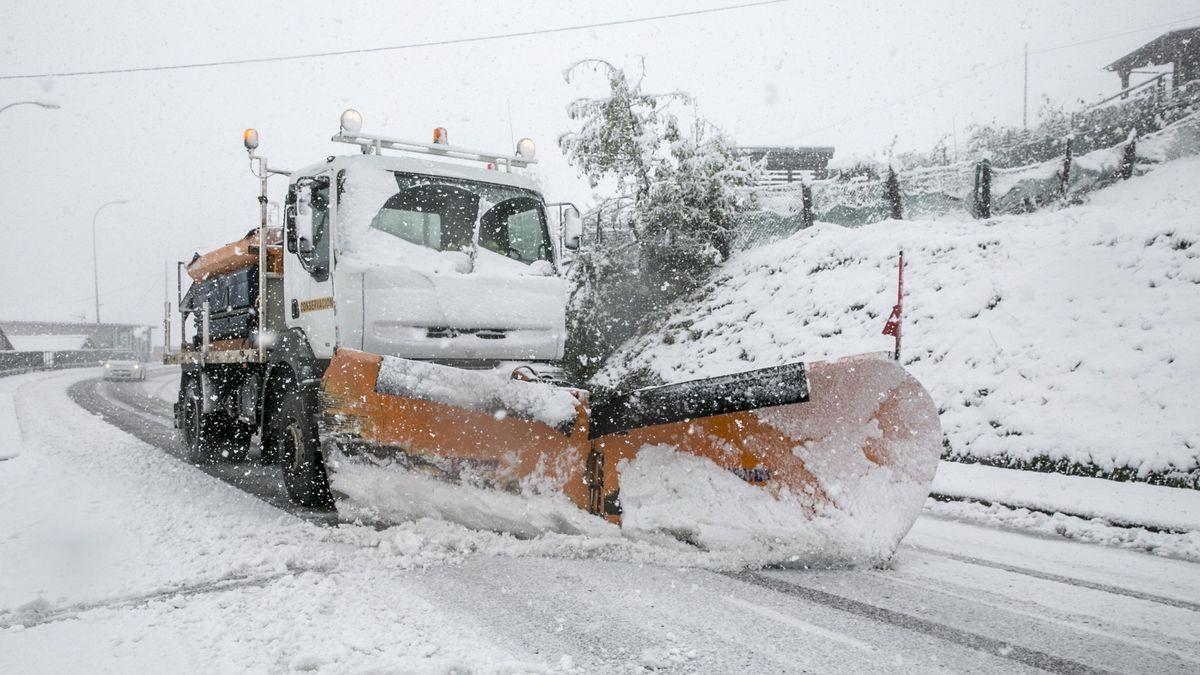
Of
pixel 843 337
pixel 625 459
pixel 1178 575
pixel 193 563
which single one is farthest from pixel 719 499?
pixel 843 337

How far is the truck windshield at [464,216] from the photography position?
5.41 meters

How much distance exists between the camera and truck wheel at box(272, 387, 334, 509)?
5117 millimetres

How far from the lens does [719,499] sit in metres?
3.80

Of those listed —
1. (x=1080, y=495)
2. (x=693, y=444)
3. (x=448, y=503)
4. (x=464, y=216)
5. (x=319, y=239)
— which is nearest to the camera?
(x=693, y=444)

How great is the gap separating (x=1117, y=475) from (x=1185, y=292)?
9.12 feet

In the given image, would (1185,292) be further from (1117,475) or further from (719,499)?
(719,499)

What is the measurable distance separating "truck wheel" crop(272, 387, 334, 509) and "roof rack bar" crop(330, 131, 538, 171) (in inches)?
76.5

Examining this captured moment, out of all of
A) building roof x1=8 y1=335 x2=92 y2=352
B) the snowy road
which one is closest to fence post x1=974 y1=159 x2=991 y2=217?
the snowy road

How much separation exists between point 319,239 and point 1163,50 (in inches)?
1071

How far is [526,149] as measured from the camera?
261 inches

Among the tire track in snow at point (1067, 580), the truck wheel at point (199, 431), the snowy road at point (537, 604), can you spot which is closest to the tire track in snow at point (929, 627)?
the snowy road at point (537, 604)

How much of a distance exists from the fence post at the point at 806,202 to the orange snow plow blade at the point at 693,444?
39.2 ft

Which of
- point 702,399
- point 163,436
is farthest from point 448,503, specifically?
point 163,436

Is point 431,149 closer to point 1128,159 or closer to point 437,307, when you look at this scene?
point 437,307
